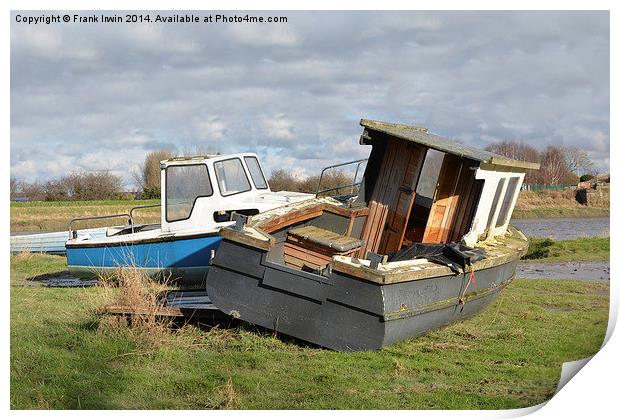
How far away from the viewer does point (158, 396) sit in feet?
25.4

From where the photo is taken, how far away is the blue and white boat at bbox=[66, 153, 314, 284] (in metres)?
14.9

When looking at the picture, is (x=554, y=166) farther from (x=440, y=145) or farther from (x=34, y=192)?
(x=34, y=192)

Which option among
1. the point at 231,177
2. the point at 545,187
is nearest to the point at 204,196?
the point at 231,177

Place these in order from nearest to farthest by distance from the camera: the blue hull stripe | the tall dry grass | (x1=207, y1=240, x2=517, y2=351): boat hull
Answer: (x1=207, y1=240, x2=517, y2=351): boat hull, the tall dry grass, the blue hull stripe

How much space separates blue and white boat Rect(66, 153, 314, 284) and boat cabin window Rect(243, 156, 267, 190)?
22 centimetres

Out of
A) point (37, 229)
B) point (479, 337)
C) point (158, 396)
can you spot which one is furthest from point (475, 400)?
point (37, 229)

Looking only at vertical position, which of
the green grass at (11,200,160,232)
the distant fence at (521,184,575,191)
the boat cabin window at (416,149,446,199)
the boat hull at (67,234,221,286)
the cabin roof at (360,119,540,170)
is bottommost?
the green grass at (11,200,160,232)

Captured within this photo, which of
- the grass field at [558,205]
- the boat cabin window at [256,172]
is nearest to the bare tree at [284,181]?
the boat cabin window at [256,172]

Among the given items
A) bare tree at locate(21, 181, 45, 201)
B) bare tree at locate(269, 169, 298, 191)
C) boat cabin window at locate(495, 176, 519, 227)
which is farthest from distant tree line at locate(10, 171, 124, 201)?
boat cabin window at locate(495, 176, 519, 227)

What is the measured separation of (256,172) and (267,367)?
798 cm

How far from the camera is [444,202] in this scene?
12.1m

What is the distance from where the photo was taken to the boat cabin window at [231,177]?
1523cm

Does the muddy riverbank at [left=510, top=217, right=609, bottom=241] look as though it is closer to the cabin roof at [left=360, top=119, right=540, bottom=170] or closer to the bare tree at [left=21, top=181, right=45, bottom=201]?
the cabin roof at [left=360, top=119, right=540, bottom=170]

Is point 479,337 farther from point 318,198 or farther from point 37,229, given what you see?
point 37,229
